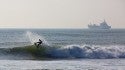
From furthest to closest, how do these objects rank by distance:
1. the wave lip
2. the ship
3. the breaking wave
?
the ship → the wave lip → the breaking wave

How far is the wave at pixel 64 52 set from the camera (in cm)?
2638

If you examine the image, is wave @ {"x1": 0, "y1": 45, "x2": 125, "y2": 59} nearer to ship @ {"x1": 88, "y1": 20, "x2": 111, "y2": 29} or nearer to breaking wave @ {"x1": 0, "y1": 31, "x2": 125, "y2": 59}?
breaking wave @ {"x1": 0, "y1": 31, "x2": 125, "y2": 59}

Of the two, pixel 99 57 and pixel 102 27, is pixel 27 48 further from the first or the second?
pixel 102 27

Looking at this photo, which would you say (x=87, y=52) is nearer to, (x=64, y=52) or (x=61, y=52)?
(x=64, y=52)

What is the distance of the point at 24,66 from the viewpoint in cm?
2017

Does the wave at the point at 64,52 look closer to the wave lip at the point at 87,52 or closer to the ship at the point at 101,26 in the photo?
the wave lip at the point at 87,52

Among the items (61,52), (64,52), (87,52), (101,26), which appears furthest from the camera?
(101,26)

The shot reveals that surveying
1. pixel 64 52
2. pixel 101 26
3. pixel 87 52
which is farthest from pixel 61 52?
pixel 101 26

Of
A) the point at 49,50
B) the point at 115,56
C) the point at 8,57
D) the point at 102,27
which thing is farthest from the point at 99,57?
the point at 102,27

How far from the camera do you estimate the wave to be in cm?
2638

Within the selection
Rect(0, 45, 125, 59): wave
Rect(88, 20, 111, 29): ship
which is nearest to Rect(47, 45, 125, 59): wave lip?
Rect(0, 45, 125, 59): wave

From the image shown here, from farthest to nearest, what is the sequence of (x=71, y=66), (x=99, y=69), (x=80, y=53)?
(x=80, y=53) < (x=71, y=66) < (x=99, y=69)

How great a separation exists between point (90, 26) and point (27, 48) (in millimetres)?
111750

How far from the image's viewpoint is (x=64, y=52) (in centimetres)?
2728
